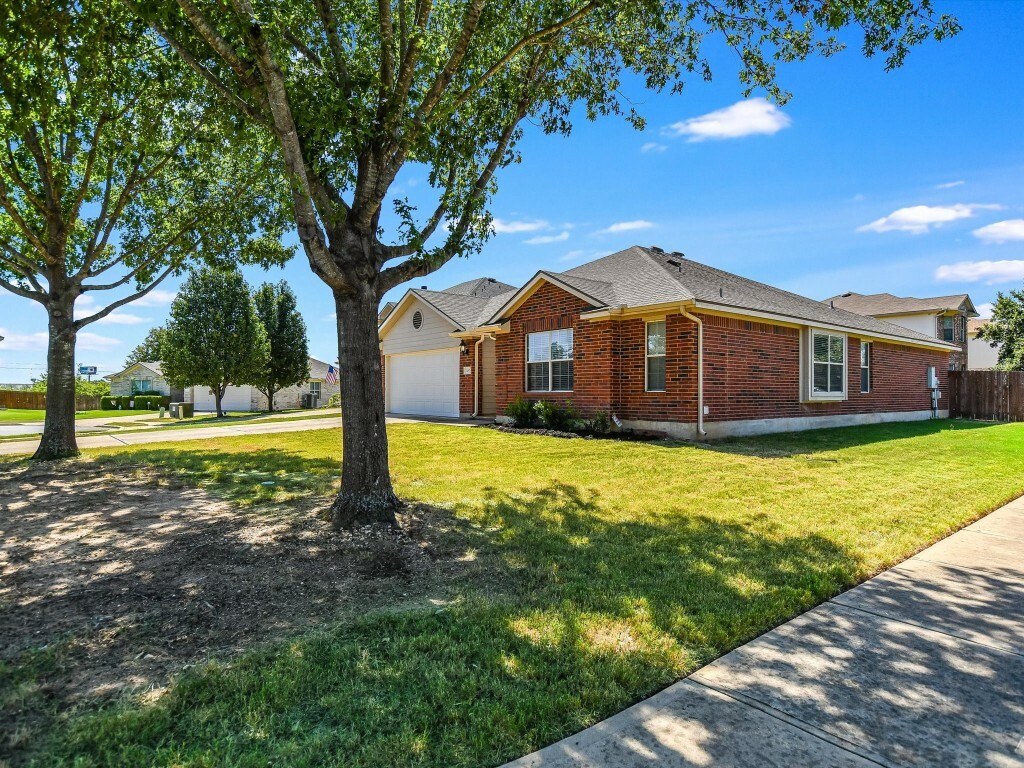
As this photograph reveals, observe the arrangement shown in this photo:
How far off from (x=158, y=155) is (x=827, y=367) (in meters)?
16.5

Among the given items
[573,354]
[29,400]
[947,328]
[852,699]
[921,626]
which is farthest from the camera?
[29,400]

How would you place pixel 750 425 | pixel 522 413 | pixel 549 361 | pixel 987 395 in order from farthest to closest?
1. pixel 987 395
2. pixel 549 361
3. pixel 522 413
4. pixel 750 425

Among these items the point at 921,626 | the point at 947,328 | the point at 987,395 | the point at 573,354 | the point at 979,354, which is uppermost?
the point at 947,328

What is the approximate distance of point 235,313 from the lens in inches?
1120

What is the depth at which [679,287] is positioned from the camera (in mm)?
12445

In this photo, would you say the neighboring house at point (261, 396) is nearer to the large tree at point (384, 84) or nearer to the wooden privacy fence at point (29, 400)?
the wooden privacy fence at point (29, 400)

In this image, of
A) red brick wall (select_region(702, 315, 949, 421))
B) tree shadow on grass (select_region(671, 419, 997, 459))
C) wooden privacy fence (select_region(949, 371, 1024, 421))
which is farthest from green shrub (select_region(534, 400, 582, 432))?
wooden privacy fence (select_region(949, 371, 1024, 421))

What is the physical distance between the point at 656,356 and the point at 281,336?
80.8 feet

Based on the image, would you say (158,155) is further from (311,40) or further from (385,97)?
(385,97)

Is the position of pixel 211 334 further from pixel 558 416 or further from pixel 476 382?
pixel 558 416

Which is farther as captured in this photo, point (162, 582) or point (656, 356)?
point (656, 356)

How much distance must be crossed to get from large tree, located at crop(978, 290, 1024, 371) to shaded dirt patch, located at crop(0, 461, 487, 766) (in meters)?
37.9

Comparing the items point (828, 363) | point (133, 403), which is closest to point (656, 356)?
point (828, 363)

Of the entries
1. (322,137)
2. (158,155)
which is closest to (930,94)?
(322,137)
